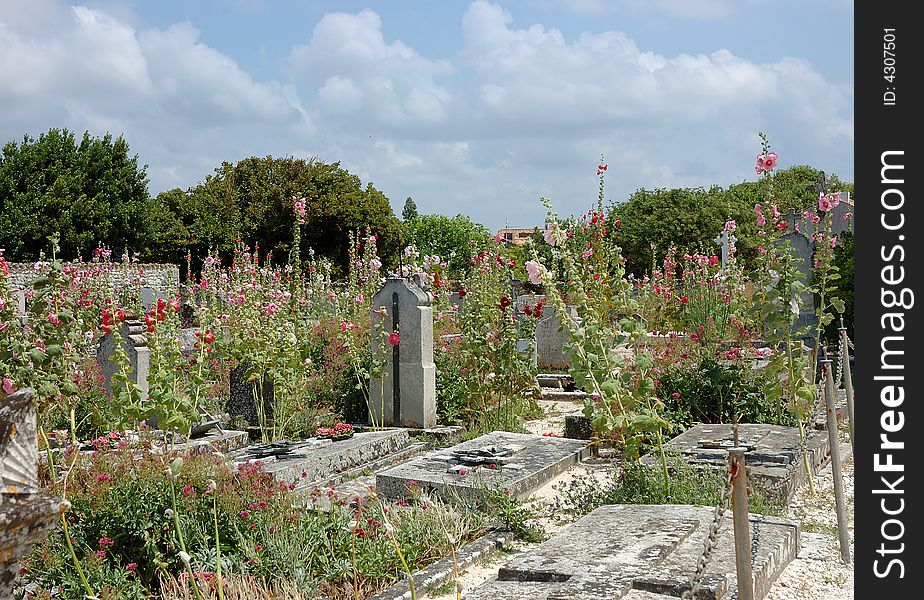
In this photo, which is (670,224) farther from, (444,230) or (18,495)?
(18,495)

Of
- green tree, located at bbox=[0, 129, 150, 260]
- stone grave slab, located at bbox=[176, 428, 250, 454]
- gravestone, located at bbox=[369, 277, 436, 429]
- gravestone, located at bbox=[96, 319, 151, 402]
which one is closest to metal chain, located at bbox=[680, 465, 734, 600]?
stone grave slab, located at bbox=[176, 428, 250, 454]

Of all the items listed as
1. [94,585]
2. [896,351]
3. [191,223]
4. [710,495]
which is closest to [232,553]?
[94,585]

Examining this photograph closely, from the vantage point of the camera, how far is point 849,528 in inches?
197

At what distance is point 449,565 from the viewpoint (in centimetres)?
456

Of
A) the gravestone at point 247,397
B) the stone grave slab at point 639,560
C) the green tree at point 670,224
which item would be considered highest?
the green tree at point 670,224

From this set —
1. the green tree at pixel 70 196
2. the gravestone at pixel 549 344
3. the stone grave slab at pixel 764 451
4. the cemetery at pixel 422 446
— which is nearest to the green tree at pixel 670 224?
the green tree at pixel 70 196

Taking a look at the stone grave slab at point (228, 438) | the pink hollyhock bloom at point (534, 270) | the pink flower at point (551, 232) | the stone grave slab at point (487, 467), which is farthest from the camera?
the stone grave slab at point (228, 438)

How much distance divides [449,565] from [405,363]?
4.14m

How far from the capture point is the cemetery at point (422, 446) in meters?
3.93

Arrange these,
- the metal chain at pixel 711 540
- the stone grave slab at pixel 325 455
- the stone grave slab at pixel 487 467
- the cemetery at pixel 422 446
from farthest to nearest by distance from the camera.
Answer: the stone grave slab at pixel 325 455
the stone grave slab at pixel 487 467
the cemetery at pixel 422 446
the metal chain at pixel 711 540

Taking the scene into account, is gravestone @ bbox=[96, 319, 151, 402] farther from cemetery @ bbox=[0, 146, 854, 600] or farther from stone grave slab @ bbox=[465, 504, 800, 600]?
stone grave slab @ bbox=[465, 504, 800, 600]

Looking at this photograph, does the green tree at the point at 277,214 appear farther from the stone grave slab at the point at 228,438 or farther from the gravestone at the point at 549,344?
the stone grave slab at the point at 228,438

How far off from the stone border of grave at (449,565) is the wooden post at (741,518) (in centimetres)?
206

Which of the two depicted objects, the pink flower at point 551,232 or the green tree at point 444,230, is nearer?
the pink flower at point 551,232
